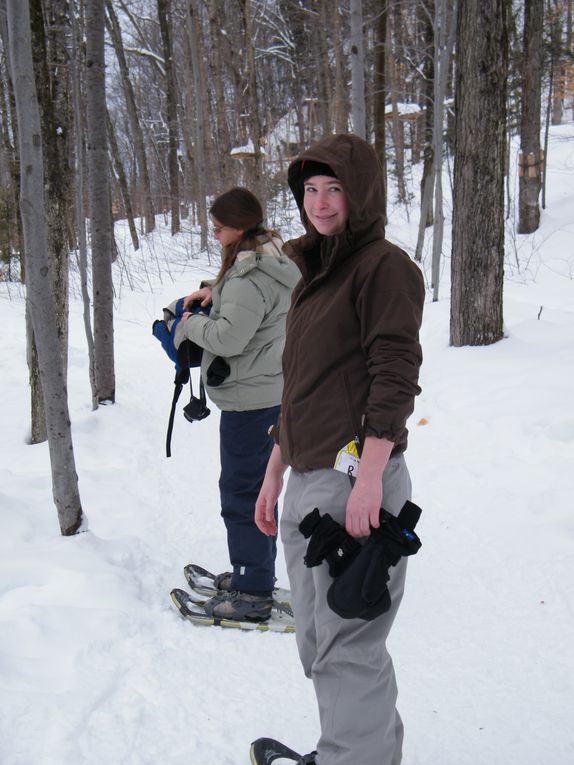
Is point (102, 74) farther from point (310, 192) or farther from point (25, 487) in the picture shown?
point (310, 192)

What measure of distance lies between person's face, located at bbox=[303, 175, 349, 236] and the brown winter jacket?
34 millimetres

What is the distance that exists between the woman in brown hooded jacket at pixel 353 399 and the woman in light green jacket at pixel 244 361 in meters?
0.96

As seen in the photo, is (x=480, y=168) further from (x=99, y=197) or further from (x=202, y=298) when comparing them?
(x=202, y=298)

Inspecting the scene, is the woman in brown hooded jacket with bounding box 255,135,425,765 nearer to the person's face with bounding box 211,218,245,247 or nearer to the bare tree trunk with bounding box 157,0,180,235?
the person's face with bounding box 211,218,245,247

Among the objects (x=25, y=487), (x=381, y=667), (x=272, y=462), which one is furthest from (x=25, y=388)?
(x=381, y=667)

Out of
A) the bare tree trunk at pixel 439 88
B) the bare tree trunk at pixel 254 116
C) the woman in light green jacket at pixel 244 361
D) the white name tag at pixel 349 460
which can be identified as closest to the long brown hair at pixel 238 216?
the woman in light green jacket at pixel 244 361

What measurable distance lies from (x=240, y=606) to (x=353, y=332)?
1.85m

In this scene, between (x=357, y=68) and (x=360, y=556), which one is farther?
(x=357, y=68)

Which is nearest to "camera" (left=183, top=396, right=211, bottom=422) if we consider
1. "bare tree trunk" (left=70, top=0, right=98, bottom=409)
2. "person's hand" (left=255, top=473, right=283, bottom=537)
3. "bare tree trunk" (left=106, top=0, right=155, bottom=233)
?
"person's hand" (left=255, top=473, right=283, bottom=537)

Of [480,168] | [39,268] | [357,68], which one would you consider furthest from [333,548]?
[357,68]

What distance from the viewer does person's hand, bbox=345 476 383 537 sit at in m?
1.61

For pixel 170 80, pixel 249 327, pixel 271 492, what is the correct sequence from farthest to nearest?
1. pixel 170 80
2. pixel 249 327
3. pixel 271 492

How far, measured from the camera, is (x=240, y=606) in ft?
10.00

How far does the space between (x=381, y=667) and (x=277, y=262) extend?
5.71 feet
